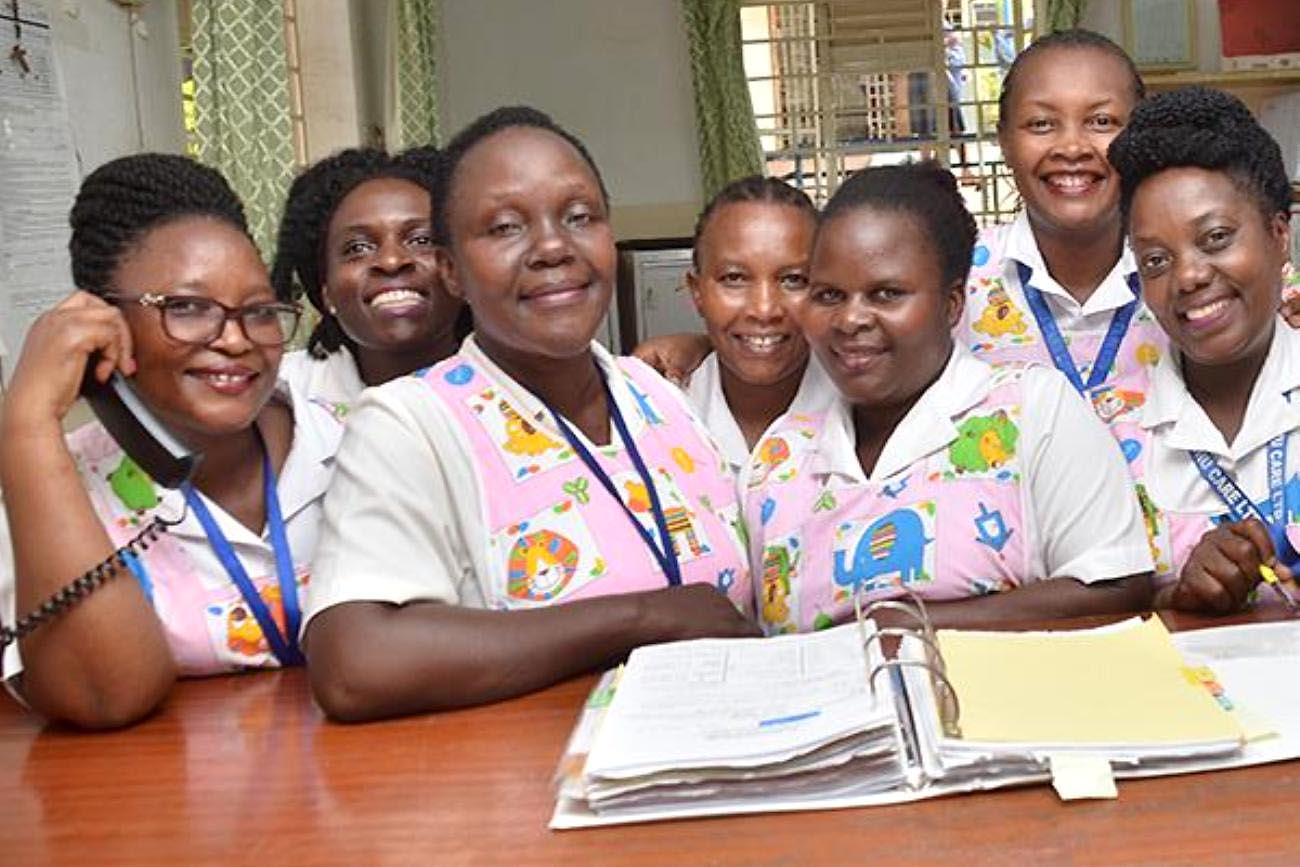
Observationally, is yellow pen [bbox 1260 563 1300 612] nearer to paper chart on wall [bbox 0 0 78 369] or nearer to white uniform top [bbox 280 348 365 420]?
white uniform top [bbox 280 348 365 420]

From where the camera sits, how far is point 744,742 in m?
1.11

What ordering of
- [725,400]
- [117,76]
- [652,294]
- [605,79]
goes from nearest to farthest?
[725,400] → [117,76] → [652,294] → [605,79]

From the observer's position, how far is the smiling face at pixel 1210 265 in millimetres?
1798

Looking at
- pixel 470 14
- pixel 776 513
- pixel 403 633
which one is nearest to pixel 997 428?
pixel 776 513

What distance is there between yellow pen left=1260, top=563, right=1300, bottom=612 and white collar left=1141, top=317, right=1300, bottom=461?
0.21 metres

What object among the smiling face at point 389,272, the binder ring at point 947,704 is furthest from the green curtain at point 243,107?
the binder ring at point 947,704

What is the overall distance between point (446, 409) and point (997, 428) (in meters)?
0.68

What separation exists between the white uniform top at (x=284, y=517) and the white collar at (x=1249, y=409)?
107cm

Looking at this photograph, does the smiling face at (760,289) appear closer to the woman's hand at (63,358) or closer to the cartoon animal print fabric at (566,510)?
the cartoon animal print fabric at (566,510)

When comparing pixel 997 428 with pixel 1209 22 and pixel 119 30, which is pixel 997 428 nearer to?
pixel 119 30

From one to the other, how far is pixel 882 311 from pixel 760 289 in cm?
42

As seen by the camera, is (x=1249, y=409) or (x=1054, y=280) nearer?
(x=1249, y=409)

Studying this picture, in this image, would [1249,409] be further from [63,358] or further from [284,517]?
[63,358]

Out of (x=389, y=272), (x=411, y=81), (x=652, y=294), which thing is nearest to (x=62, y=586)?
(x=389, y=272)
